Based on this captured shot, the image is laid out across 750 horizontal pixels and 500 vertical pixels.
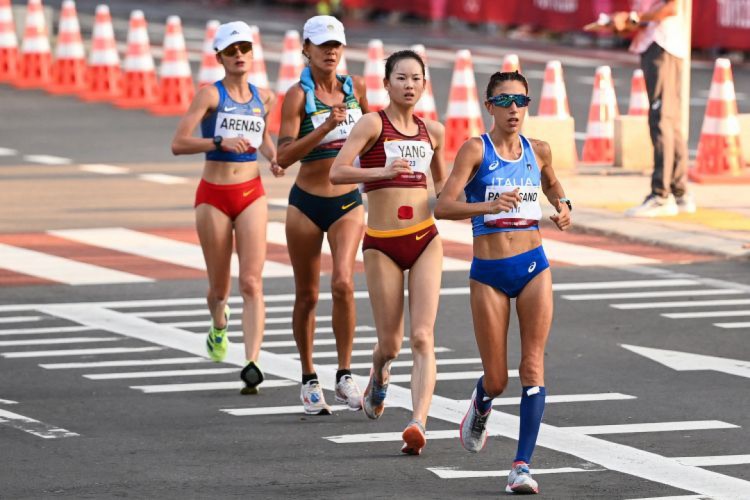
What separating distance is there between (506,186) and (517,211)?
13 centimetres

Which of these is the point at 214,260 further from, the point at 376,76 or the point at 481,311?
the point at 376,76

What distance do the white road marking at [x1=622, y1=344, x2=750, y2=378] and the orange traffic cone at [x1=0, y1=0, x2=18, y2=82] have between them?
20373mm

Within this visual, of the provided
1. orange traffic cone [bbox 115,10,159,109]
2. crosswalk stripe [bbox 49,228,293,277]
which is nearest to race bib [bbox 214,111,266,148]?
crosswalk stripe [bbox 49,228,293,277]

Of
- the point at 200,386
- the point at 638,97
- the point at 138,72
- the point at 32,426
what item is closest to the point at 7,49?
the point at 138,72

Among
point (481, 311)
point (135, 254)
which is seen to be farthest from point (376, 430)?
point (135, 254)

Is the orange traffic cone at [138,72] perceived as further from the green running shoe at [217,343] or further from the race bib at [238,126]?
the race bib at [238,126]

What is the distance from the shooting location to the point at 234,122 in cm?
1305

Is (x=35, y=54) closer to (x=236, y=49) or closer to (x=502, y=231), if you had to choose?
(x=236, y=49)

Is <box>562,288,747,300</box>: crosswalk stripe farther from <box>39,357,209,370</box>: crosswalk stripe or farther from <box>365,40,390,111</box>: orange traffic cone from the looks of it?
<box>365,40,390,111</box>: orange traffic cone

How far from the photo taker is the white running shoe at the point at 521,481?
31.7 feet

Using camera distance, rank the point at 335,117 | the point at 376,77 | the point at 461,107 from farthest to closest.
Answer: the point at 376,77
the point at 461,107
the point at 335,117

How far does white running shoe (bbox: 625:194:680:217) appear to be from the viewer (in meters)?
19.8

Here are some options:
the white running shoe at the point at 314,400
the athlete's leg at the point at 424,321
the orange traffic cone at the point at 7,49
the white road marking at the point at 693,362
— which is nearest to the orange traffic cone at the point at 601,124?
the white road marking at the point at 693,362

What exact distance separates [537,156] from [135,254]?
8274mm
